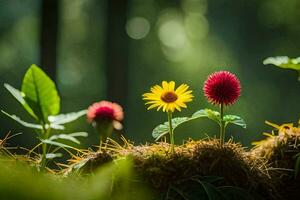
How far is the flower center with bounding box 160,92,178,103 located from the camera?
0.82 metres

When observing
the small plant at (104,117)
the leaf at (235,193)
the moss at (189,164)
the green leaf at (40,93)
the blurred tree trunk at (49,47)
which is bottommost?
the leaf at (235,193)

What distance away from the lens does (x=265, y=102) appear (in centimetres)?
1344

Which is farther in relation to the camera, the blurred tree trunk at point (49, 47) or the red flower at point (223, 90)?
the blurred tree trunk at point (49, 47)

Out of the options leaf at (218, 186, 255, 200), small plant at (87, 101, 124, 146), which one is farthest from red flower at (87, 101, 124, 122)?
leaf at (218, 186, 255, 200)

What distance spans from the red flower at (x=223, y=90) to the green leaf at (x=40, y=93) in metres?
0.27

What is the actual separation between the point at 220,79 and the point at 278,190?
217 mm

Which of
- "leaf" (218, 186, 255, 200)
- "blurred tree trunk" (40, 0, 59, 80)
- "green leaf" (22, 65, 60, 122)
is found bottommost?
"leaf" (218, 186, 255, 200)

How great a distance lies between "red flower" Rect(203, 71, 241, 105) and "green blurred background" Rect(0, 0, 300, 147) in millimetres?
10655

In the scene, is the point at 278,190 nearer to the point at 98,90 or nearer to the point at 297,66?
the point at 297,66

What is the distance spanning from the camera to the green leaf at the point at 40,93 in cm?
86

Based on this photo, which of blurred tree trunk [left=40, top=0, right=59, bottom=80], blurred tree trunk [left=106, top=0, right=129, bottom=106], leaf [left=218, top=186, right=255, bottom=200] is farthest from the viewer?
blurred tree trunk [left=106, top=0, right=129, bottom=106]

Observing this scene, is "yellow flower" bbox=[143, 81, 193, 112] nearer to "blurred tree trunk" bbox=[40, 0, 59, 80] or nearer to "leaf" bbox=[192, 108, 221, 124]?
"leaf" bbox=[192, 108, 221, 124]

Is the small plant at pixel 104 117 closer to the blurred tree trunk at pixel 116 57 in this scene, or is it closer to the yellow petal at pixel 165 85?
the yellow petal at pixel 165 85

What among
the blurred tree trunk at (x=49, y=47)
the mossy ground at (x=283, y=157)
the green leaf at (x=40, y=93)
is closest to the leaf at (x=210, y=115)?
the mossy ground at (x=283, y=157)
